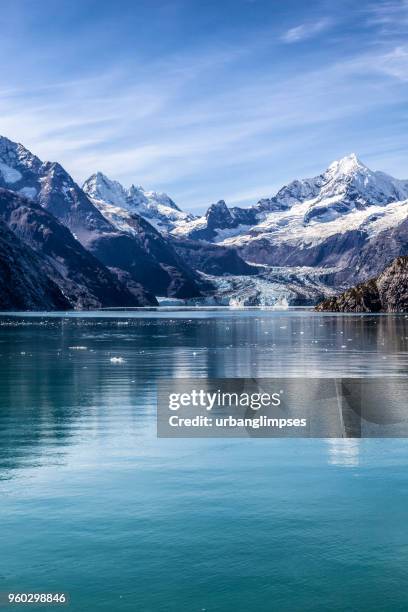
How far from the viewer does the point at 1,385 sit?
6719 centimetres

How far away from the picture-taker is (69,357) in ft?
324

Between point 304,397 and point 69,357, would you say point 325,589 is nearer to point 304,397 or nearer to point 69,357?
point 304,397

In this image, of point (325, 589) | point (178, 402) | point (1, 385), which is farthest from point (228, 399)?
point (325, 589)

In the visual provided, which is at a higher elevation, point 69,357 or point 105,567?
point 69,357

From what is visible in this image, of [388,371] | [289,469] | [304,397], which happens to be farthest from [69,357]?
[289,469]

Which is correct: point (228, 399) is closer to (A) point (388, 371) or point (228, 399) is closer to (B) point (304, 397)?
(B) point (304, 397)

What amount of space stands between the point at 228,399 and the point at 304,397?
5502 mm

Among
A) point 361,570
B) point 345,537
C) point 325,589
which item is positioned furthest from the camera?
point 345,537

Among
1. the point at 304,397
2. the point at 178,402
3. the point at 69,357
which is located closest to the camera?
the point at 304,397

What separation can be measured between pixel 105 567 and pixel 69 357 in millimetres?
76829

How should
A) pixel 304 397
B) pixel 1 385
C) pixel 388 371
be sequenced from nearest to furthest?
pixel 304 397
pixel 1 385
pixel 388 371

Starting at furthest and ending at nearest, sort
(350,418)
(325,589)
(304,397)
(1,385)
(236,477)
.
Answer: (1,385)
(304,397)
(350,418)
(236,477)
(325,589)

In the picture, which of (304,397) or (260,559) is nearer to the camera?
(260,559)

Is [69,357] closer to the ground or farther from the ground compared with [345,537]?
farther from the ground
